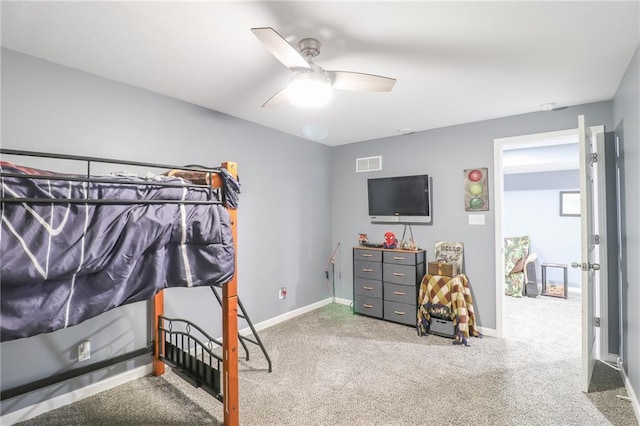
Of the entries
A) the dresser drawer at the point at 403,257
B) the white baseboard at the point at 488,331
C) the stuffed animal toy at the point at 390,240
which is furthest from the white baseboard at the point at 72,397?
the white baseboard at the point at 488,331

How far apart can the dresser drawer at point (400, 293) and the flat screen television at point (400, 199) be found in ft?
2.78

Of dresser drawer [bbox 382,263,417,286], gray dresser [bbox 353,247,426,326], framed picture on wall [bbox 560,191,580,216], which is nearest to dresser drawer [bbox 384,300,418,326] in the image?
gray dresser [bbox 353,247,426,326]

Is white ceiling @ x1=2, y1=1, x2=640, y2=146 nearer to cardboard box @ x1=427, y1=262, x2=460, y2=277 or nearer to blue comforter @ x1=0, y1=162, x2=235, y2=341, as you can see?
blue comforter @ x1=0, y1=162, x2=235, y2=341

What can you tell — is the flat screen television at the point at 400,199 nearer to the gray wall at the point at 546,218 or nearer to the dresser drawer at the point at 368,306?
the dresser drawer at the point at 368,306

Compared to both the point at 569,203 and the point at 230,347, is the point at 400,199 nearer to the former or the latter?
the point at 230,347

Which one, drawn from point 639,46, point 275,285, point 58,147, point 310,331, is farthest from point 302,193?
point 639,46

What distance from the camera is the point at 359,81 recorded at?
1.99 meters

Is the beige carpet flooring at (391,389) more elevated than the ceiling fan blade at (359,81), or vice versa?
the ceiling fan blade at (359,81)

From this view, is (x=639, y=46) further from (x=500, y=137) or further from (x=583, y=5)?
(x=500, y=137)

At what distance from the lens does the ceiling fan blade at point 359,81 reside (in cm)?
192

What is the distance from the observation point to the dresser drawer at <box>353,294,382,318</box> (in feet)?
13.0

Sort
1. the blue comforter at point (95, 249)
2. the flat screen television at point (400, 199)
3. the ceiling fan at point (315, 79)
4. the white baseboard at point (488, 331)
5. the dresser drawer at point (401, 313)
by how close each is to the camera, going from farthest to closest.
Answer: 1. the flat screen television at point (400, 199)
2. the dresser drawer at point (401, 313)
3. the white baseboard at point (488, 331)
4. the ceiling fan at point (315, 79)
5. the blue comforter at point (95, 249)

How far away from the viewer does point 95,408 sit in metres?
2.14

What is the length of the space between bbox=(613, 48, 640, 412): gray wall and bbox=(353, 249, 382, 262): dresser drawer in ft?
7.40
